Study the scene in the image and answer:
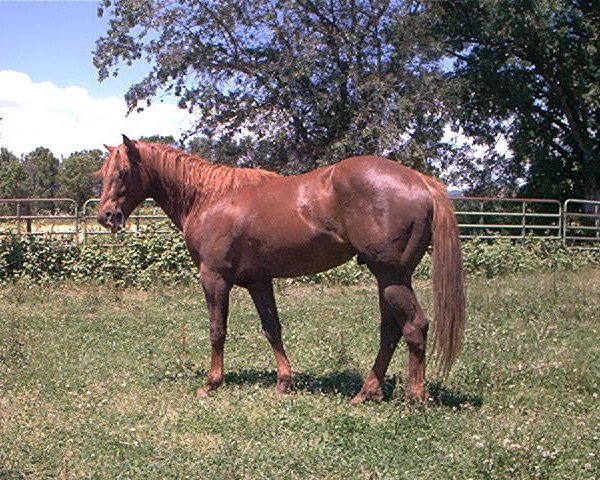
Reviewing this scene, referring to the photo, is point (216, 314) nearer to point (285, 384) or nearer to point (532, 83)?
point (285, 384)

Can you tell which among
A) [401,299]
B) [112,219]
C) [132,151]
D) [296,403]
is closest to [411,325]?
[401,299]

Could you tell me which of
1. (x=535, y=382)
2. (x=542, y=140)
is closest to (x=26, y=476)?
(x=535, y=382)

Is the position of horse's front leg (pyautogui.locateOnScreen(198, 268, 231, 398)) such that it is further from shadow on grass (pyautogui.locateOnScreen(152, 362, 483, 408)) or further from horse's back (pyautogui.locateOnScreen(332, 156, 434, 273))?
horse's back (pyautogui.locateOnScreen(332, 156, 434, 273))

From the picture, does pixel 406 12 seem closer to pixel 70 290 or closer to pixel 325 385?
pixel 70 290

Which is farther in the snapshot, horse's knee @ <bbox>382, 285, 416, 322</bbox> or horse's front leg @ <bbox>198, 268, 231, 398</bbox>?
horse's front leg @ <bbox>198, 268, 231, 398</bbox>

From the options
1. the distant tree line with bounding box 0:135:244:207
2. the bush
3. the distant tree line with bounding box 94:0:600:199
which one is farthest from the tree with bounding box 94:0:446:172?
the distant tree line with bounding box 0:135:244:207

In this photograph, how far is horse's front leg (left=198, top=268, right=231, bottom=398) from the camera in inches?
243

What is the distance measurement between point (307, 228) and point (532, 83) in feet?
64.6

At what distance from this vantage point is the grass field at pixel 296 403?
4398 mm

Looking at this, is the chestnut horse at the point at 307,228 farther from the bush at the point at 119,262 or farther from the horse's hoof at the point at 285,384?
the bush at the point at 119,262

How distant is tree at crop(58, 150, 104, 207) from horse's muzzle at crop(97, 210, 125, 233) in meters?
61.1

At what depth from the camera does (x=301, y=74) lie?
19156 mm

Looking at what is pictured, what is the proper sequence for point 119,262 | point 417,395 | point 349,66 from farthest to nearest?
point 349,66 < point 119,262 < point 417,395

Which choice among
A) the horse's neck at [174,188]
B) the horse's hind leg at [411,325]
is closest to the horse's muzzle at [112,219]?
the horse's neck at [174,188]
